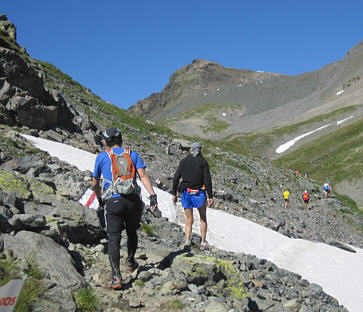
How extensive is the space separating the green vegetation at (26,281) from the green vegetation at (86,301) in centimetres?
52

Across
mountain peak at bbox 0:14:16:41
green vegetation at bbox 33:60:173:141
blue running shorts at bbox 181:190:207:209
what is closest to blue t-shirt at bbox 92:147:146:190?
blue running shorts at bbox 181:190:207:209

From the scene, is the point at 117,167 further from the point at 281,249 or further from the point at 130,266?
the point at 281,249

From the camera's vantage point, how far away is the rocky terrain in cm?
574

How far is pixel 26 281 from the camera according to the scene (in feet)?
16.1

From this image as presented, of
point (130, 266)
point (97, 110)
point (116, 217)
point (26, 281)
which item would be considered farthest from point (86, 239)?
point (97, 110)

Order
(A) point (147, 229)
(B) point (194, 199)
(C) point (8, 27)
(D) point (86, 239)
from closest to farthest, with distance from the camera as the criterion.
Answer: (D) point (86, 239)
(B) point (194, 199)
(A) point (147, 229)
(C) point (8, 27)

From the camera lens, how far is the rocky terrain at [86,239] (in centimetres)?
574

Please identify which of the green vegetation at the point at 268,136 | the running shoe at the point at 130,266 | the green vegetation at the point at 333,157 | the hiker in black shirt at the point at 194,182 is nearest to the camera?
the running shoe at the point at 130,266

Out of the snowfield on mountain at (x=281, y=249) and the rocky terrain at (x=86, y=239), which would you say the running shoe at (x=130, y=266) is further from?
the snowfield on mountain at (x=281, y=249)

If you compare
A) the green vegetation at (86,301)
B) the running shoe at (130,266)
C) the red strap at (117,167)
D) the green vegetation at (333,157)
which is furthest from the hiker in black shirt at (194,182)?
the green vegetation at (333,157)

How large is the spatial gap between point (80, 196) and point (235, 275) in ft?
19.6

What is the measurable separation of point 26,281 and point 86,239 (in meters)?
3.15

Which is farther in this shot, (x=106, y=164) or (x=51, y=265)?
(x=106, y=164)

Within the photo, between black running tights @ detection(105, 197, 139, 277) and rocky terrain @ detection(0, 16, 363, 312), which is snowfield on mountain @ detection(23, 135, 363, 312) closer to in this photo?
rocky terrain @ detection(0, 16, 363, 312)
